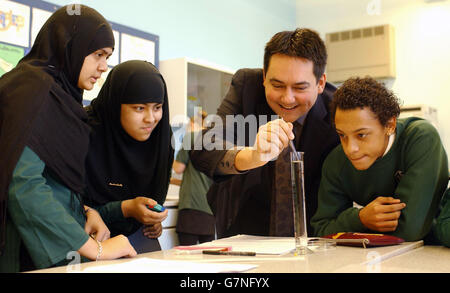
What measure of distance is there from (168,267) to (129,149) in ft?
2.73

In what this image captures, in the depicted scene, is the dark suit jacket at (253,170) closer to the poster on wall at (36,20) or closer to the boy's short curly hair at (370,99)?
the boy's short curly hair at (370,99)

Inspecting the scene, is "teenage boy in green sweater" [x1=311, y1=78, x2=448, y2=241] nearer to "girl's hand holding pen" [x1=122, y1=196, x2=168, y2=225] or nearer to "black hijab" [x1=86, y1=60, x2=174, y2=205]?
"girl's hand holding pen" [x1=122, y1=196, x2=168, y2=225]

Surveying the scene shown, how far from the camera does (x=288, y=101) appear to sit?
145 cm

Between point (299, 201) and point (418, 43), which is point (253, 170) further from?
point (418, 43)

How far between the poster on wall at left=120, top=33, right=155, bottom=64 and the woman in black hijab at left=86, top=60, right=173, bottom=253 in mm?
1702

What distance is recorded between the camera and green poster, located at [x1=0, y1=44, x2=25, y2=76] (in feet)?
8.77

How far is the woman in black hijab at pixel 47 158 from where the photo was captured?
1.09 m

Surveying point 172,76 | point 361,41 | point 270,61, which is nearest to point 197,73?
point 172,76

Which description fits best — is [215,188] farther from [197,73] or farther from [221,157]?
[197,73]

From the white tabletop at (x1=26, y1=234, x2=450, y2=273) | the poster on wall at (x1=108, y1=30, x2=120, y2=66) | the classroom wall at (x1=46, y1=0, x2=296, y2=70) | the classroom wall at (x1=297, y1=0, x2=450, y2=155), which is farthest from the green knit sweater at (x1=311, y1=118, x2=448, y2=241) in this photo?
the classroom wall at (x1=297, y1=0, x2=450, y2=155)

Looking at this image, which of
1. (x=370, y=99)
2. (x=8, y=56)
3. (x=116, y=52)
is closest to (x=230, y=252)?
(x=370, y=99)

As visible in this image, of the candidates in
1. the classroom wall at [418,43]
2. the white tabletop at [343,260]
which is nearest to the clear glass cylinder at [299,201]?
the white tabletop at [343,260]

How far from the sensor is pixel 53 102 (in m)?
1.22
